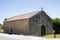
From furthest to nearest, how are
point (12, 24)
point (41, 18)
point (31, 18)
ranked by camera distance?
point (12, 24) → point (41, 18) → point (31, 18)

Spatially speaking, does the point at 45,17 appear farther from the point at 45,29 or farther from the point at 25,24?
the point at 25,24

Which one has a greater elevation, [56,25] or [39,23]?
[39,23]

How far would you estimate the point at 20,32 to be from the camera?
116 ft

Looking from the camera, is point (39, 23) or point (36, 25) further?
point (39, 23)

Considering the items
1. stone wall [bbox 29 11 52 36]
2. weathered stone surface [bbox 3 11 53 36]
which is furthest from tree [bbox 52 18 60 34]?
stone wall [bbox 29 11 52 36]

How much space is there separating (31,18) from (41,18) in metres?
3.21

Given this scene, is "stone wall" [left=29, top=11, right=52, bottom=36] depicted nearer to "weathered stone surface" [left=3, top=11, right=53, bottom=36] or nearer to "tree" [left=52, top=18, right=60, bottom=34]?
"weathered stone surface" [left=3, top=11, right=53, bottom=36]

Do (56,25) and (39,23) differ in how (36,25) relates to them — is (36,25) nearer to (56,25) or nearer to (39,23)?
(39,23)

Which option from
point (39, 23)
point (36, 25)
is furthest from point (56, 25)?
point (36, 25)

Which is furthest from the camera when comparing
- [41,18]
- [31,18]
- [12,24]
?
[12,24]

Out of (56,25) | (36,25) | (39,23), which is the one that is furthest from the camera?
(56,25)

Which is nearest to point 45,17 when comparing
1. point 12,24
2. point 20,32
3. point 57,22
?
point 57,22

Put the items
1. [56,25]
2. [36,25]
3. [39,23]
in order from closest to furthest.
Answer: [36,25], [39,23], [56,25]

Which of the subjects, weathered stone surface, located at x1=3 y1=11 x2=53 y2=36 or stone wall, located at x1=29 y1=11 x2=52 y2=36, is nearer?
weathered stone surface, located at x1=3 y1=11 x2=53 y2=36
